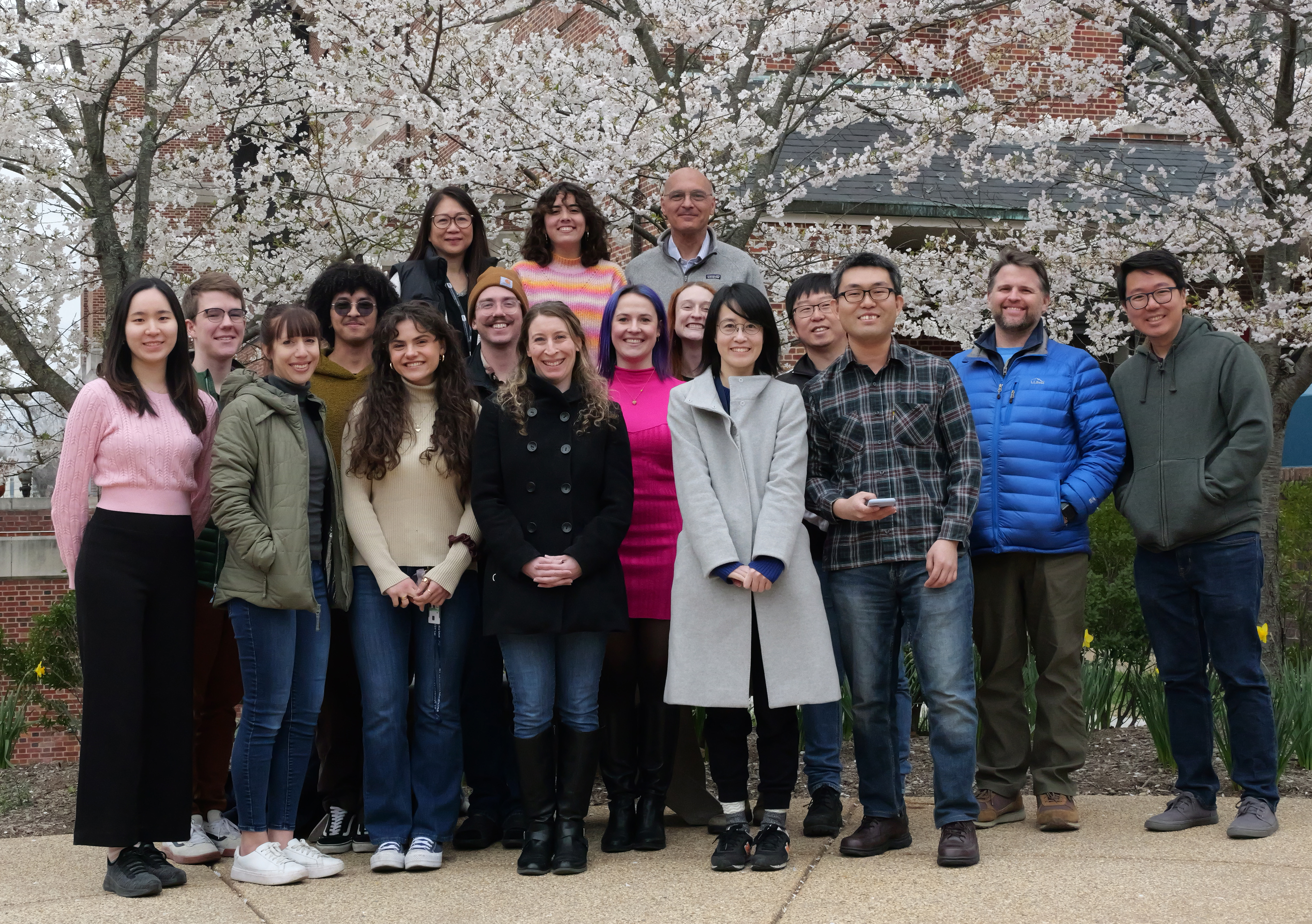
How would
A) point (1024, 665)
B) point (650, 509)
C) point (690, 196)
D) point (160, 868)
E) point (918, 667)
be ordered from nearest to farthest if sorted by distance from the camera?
point (160, 868), point (918, 667), point (650, 509), point (1024, 665), point (690, 196)

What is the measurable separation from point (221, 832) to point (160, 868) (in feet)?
1.75

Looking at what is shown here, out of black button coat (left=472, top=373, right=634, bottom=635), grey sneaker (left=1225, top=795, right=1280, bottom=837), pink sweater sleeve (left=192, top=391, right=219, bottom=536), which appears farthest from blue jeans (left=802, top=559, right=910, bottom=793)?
pink sweater sleeve (left=192, top=391, right=219, bottom=536)

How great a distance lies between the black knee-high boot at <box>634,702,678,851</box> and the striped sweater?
5.29ft

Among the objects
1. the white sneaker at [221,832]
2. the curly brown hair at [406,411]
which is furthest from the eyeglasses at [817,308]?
the white sneaker at [221,832]

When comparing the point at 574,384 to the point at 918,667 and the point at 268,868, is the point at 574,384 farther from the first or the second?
the point at 268,868

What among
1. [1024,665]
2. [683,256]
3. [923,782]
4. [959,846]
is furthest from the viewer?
[923,782]

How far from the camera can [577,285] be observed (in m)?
5.50

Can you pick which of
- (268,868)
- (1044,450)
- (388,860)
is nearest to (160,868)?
(268,868)

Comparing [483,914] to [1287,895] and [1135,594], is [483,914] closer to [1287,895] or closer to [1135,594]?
→ [1287,895]

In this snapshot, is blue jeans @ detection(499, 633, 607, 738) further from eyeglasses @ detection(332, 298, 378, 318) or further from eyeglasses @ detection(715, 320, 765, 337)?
eyeglasses @ detection(332, 298, 378, 318)

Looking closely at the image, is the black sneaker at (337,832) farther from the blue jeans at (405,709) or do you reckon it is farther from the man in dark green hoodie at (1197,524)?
the man in dark green hoodie at (1197,524)

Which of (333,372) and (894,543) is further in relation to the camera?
(333,372)

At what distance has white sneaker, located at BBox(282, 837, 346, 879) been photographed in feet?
14.8

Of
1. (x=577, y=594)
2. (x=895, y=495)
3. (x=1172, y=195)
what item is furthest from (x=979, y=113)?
(x=577, y=594)
